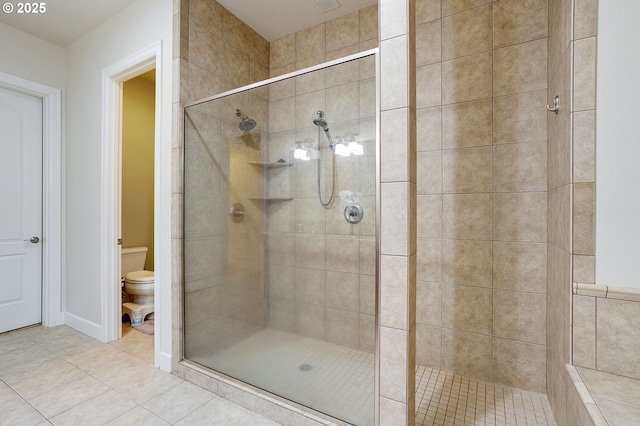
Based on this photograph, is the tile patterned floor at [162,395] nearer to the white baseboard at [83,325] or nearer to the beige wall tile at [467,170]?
the white baseboard at [83,325]

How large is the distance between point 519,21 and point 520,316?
6.02 ft

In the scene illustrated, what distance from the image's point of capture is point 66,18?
8.05 ft

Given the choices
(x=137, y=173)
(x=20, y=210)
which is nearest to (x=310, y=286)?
(x=20, y=210)

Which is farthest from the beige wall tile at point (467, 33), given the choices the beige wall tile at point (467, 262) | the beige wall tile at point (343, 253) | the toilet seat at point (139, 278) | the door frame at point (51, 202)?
the door frame at point (51, 202)

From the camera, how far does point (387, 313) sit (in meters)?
1.28

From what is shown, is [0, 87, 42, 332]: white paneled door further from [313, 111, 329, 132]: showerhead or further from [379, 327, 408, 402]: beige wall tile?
[379, 327, 408, 402]: beige wall tile

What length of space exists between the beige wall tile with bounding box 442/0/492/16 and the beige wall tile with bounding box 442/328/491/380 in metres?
2.18

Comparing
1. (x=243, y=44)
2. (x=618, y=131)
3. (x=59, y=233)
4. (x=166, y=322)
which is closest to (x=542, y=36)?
(x=618, y=131)

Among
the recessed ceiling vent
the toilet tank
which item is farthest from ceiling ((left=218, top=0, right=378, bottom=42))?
the toilet tank

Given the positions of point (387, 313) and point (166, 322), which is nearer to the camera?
point (387, 313)

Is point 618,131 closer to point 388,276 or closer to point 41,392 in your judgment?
point 388,276

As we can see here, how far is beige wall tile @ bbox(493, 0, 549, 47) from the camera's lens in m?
1.82

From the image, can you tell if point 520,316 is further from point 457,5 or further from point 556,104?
point 457,5

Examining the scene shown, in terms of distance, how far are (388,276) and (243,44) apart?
2.25 metres
